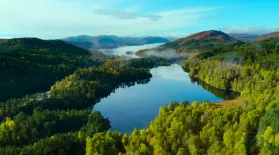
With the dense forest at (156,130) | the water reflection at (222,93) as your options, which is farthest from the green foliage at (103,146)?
the water reflection at (222,93)

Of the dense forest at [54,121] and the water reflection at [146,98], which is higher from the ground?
the dense forest at [54,121]

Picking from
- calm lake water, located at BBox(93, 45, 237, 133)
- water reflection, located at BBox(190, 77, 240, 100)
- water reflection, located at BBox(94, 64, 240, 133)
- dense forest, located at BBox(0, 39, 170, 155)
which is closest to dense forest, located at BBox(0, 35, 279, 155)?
dense forest, located at BBox(0, 39, 170, 155)

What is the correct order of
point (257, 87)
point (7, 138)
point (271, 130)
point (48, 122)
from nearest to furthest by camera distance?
point (271, 130), point (7, 138), point (48, 122), point (257, 87)

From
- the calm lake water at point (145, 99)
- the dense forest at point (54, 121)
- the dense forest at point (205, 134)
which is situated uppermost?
the dense forest at point (205, 134)

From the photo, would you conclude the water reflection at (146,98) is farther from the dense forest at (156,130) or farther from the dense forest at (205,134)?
the dense forest at (205,134)

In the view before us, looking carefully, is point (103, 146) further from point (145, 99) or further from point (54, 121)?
point (145, 99)

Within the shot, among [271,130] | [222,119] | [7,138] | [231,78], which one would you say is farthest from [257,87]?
[7,138]

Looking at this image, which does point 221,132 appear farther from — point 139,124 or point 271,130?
point 139,124

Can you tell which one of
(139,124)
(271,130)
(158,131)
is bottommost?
(139,124)

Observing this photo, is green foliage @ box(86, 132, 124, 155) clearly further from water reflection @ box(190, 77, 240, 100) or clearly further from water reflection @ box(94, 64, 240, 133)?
water reflection @ box(190, 77, 240, 100)
